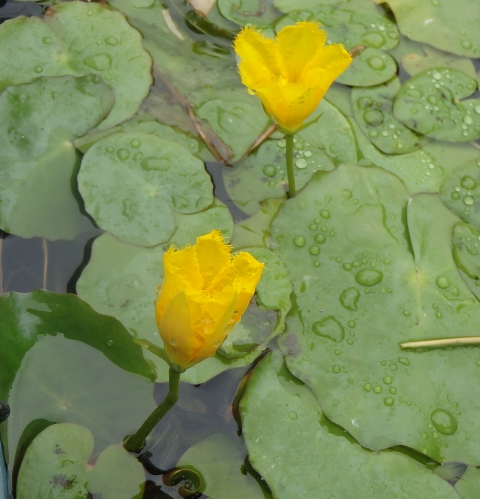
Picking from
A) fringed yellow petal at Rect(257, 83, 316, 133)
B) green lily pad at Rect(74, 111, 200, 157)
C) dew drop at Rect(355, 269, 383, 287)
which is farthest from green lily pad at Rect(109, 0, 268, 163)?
dew drop at Rect(355, 269, 383, 287)

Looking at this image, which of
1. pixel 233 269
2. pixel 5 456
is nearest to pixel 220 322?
pixel 233 269

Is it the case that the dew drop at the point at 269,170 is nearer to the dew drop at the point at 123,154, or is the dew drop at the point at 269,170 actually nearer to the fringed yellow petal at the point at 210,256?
the dew drop at the point at 123,154

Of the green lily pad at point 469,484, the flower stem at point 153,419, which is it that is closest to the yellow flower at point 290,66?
the flower stem at point 153,419

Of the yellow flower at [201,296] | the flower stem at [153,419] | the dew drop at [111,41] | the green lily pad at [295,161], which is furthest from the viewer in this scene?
the dew drop at [111,41]

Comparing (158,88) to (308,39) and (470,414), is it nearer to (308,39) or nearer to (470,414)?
(308,39)

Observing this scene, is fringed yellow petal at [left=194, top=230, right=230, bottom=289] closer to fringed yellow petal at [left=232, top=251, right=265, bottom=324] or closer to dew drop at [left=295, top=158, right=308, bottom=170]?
fringed yellow petal at [left=232, top=251, right=265, bottom=324]

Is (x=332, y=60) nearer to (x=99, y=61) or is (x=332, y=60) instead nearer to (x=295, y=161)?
(x=295, y=161)

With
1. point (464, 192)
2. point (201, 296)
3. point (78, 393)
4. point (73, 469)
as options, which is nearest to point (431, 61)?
point (464, 192)

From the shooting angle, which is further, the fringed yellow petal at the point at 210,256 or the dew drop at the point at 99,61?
the dew drop at the point at 99,61
